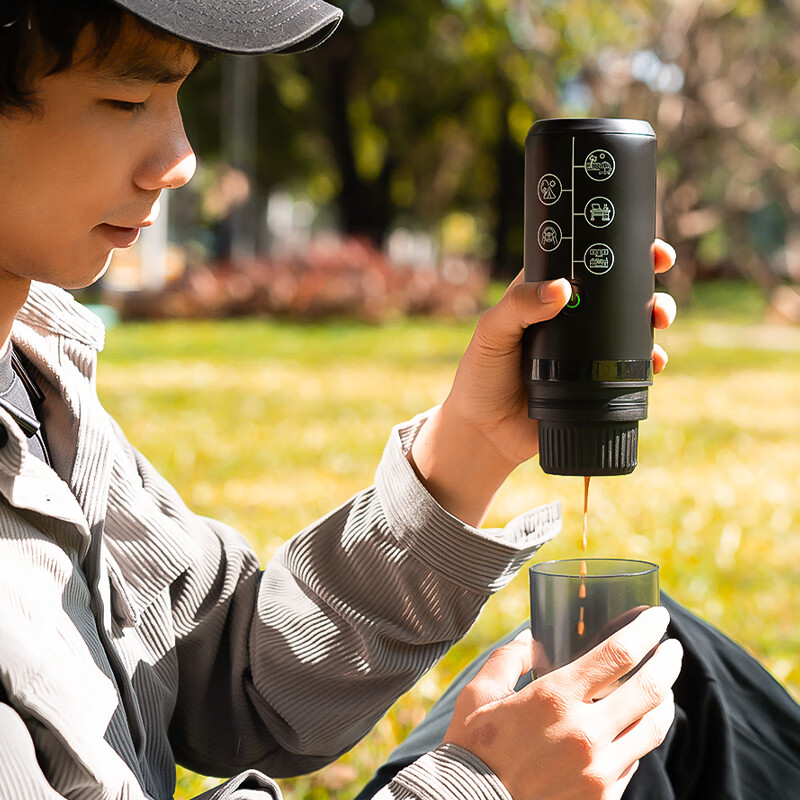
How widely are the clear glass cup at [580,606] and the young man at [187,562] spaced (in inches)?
1.6

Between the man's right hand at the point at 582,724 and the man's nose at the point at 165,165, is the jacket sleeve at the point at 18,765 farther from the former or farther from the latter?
the man's nose at the point at 165,165

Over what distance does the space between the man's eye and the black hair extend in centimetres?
6

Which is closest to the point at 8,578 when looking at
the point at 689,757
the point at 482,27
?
the point at 689,757

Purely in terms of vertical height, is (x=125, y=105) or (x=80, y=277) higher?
(x=125, y=105)

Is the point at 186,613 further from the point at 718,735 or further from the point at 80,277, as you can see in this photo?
the point at 718,735

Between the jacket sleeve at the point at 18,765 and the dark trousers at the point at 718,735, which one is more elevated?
the jacket sleeve at the point at 18,765

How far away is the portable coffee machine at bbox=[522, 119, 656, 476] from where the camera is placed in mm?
1494

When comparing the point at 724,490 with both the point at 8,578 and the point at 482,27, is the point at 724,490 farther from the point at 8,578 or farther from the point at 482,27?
the point at 482,27

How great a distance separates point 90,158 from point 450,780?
2.73 ft

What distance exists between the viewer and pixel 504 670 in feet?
5.09

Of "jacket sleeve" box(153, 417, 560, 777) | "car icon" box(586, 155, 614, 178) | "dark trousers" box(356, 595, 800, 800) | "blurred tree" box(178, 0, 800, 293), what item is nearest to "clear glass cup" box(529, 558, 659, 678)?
"jacket sleeve" box(153, 417, 560, 777)

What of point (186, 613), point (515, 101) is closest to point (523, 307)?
point (186, 613)

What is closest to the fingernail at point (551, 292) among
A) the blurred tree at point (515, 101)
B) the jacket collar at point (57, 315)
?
the jacket collar at point (57, 315)

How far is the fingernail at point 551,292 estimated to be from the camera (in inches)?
58.9
